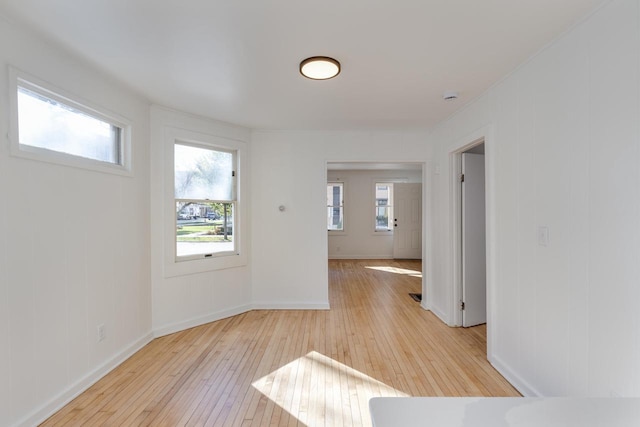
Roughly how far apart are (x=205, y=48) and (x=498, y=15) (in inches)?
67.9

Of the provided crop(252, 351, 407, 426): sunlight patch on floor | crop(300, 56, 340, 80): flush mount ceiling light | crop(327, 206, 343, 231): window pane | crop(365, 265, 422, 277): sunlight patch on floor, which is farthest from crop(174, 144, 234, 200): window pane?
crop(327, 206, 343, 231): window pane

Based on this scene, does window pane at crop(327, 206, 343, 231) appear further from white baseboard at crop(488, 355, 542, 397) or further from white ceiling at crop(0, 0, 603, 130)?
white baseboard at crop(488, 355, 542, 397)

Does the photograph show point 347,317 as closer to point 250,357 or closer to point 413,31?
point 250,357

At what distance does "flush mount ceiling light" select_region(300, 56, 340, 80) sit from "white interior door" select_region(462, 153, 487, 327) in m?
1.90

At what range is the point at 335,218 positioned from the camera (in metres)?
7.95

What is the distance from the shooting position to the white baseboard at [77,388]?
5.82ft

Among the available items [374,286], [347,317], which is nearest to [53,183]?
[347,317]

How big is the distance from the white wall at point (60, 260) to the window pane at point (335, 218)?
18.0 feet

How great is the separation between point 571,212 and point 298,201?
111 inches

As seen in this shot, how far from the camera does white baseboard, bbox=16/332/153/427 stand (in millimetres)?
1773

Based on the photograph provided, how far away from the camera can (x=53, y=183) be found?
1.92 metres

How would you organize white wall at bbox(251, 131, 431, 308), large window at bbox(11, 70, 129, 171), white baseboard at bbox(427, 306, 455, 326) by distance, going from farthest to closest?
white wall at bbox(251, 131, 431, 308), white baseboard at bbox(427, 306, 455, 326), large window at bbox(11, 70, 129, 171)

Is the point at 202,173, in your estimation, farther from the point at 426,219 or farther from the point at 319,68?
the point at 426,219

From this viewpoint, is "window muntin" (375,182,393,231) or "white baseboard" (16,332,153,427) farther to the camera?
"window muntin" (375,182,393,231)
